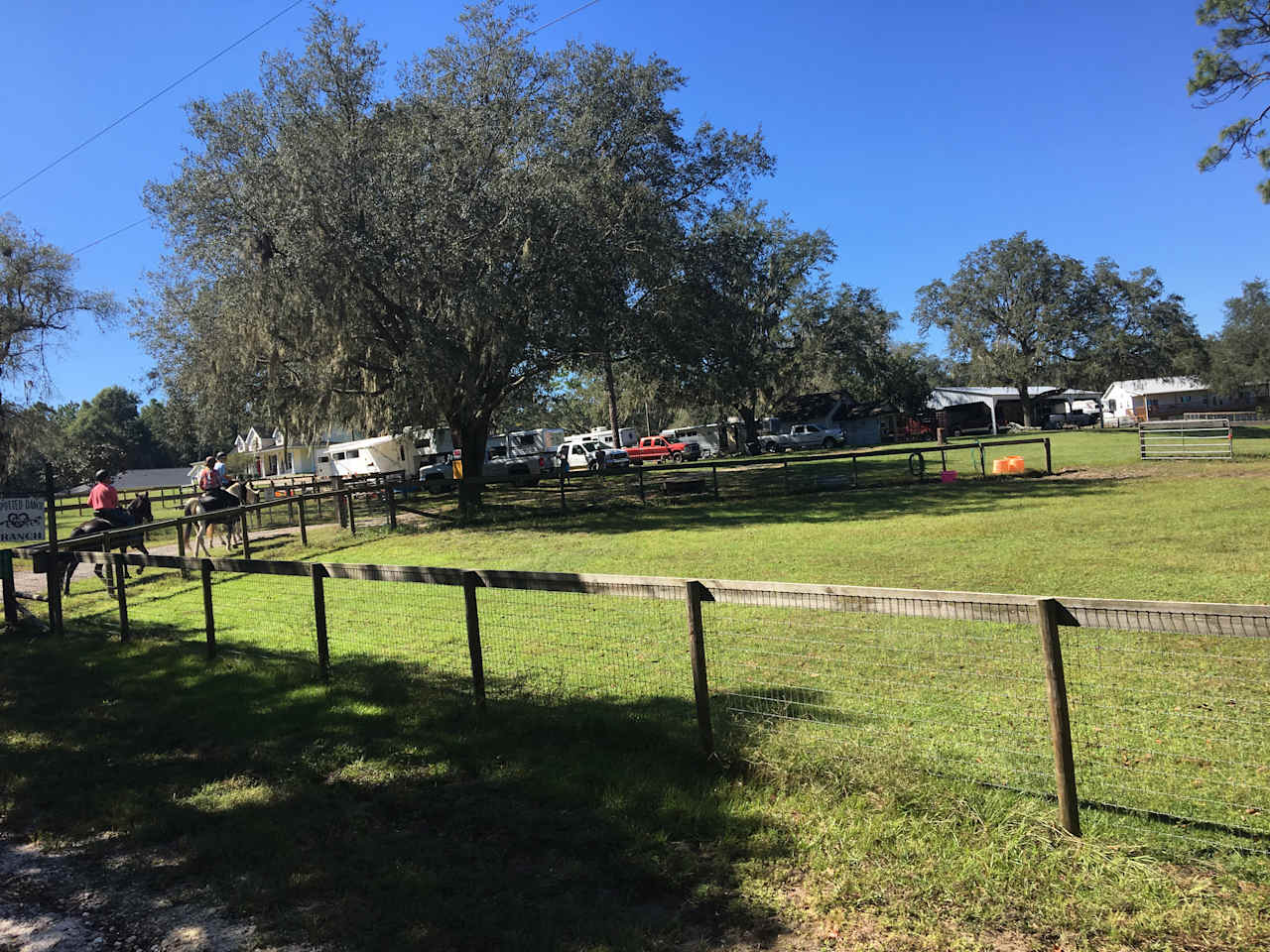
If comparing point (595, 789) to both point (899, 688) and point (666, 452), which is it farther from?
point (666, 452)

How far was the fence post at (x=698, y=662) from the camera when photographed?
434cm

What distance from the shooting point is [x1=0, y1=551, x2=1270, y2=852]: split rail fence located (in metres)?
3.59

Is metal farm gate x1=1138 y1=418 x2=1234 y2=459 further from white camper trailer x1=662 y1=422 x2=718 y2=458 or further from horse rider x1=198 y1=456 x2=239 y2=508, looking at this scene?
white camper trailer x1=662 y1=422 x2=718 y2=458

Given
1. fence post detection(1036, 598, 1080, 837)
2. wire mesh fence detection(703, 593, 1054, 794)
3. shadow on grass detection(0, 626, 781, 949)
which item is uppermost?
fence post detection(1036, 598, 1080, 837)

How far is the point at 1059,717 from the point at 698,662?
1.79 m

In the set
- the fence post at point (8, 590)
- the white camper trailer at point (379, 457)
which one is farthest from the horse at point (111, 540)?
the white camper trailer at point (379, 457)

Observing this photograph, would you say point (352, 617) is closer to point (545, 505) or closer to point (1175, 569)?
point (1175, 569)

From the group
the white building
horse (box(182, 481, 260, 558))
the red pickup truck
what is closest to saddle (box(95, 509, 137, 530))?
horse (box(182, 481, 260, 558))

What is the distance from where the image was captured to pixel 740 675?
6.10 m

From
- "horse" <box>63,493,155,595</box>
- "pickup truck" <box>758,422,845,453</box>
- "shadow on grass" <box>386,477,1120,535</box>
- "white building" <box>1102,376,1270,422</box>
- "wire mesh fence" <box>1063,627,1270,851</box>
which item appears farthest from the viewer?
"white building" <box>1102,376,1270,422</box>

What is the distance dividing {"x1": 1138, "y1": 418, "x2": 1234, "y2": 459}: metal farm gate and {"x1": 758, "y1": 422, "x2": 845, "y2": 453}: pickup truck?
97.2 ft

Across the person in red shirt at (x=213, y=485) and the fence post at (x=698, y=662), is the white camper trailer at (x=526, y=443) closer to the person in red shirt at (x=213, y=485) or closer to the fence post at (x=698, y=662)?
the person in red shirt at (x=213, y=485)

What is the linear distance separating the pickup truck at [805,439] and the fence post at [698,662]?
166 ft

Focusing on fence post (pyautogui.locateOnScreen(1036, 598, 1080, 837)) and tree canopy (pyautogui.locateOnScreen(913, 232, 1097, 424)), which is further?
tree canopy (pyautogui.locateOnScreen(913, 232, 1097, 424))
